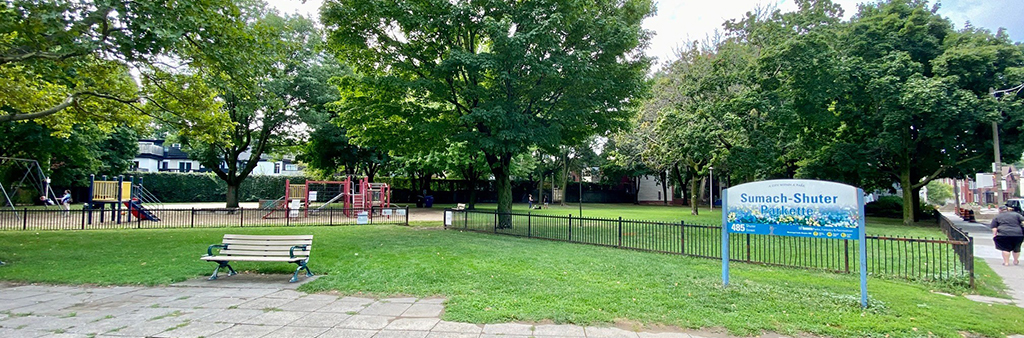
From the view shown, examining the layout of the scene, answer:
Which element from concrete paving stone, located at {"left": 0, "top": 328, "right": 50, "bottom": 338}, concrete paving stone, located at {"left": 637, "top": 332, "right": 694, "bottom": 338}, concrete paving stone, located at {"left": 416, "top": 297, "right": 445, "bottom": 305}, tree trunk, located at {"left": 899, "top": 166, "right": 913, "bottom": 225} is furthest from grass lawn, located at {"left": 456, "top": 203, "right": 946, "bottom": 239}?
concrete paving stone, located at {"left": 0, "top": 328, "right": 50, "bottom": 338}

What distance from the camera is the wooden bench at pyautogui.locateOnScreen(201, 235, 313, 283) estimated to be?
23.4ft

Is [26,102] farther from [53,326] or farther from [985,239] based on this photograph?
[985,239]

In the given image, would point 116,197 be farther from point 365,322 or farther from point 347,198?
point 365,322

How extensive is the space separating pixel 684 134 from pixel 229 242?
1909 centimetres

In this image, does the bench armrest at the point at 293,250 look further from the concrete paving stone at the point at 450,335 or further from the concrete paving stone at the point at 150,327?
the concrete paving stone at the point at 450,335

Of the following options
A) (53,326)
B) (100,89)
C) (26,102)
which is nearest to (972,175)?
(53,326)

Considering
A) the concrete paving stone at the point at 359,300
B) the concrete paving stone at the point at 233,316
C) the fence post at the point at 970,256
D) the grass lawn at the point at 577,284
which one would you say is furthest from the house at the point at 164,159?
the fence post at the point at 970,256

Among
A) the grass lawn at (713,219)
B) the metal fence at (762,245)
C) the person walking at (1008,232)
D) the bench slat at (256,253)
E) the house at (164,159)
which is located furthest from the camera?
the house at (164,159)

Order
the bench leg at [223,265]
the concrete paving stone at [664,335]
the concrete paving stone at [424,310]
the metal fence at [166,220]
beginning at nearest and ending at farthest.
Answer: the concrete paving stone at [664,335] → the concrete paving stone at [424,310] → the bench leg at [223,265] → the metal fence at [166,220]

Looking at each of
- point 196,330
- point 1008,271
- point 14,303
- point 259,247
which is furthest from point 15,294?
point 1008,271

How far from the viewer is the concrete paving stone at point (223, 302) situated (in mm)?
5508

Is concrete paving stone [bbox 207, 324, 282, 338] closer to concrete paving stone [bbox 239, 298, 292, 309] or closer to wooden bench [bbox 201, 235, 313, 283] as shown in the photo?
concrete paving stone [bbox 239, 298, 292, 309]

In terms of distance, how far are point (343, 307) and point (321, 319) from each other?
53 cm

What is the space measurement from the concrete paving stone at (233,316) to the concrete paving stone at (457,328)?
2238mm
